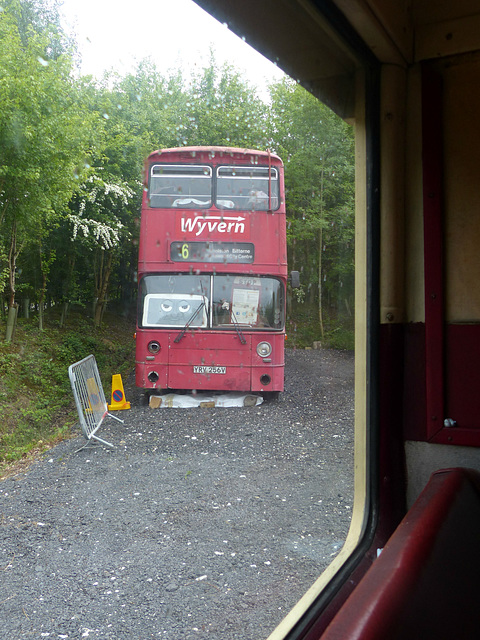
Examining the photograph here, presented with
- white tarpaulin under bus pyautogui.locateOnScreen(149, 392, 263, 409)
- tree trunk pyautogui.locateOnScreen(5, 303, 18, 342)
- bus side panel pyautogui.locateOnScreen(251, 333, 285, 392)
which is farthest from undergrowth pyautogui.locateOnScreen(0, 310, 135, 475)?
bus side panel pyautogui.locateOnScreen(251, 333, 285, 392)

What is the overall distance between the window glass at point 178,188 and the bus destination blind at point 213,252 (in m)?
0.47

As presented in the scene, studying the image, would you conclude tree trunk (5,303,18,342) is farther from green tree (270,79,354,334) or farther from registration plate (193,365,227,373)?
green tree (270,79,354,334)

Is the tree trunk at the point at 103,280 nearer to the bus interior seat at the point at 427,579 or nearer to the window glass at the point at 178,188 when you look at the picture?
the window glass at the point at 178,188

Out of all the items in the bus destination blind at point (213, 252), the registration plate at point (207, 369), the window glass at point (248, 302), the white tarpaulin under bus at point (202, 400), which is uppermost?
the bus destination blind at point (213, 252)

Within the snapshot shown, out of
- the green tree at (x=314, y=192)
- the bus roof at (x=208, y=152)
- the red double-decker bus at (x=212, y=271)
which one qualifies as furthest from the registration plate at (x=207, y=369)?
the bus roof at (x=208, y=152)

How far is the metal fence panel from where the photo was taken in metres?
4.96

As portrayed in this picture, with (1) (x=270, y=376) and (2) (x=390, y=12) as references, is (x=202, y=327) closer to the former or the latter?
(1) (x=270, y=376)

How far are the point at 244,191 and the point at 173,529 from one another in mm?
3756

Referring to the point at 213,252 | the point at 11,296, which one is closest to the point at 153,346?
the point at 213,252

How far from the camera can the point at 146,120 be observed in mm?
5180

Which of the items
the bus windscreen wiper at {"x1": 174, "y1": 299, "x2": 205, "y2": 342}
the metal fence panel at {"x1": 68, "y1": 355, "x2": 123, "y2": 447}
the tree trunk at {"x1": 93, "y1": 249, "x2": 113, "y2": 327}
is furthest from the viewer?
the bus windscreen wiper at {"x1": 174, "y1": 299, "x2": 205, "y2": 342}

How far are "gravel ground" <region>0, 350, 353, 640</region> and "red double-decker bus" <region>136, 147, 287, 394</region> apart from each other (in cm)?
80

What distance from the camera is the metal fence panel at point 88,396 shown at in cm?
496

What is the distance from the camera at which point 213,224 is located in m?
5.61
